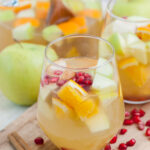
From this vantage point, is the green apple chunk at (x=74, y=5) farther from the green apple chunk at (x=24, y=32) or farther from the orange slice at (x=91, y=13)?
the green apple chunk at (x=24, y=32)

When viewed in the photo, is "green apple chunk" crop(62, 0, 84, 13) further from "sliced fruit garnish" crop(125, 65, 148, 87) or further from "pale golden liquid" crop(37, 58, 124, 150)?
"pale golden liquid" crop(37, 58, 124, 150)

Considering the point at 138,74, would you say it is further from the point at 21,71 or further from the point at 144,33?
the point at 21,71

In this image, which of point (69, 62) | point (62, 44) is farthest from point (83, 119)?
point (62, 44)

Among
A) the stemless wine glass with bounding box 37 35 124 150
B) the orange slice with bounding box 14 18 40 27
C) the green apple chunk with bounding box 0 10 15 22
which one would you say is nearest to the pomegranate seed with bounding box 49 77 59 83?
the stemless wine glass with bounding box 37 35 124 150

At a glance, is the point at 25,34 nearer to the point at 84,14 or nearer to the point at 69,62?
the point at 84,14

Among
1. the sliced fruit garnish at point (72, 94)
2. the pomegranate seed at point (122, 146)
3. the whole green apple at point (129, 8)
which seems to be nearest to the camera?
the sliced fruit garnish at point (72, 94)

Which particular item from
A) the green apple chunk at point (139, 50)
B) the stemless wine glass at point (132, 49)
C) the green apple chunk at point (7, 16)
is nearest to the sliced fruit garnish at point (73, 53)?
the stemless wine glass at point (132, 49)

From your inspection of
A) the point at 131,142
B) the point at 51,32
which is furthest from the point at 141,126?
the point at 51,32
